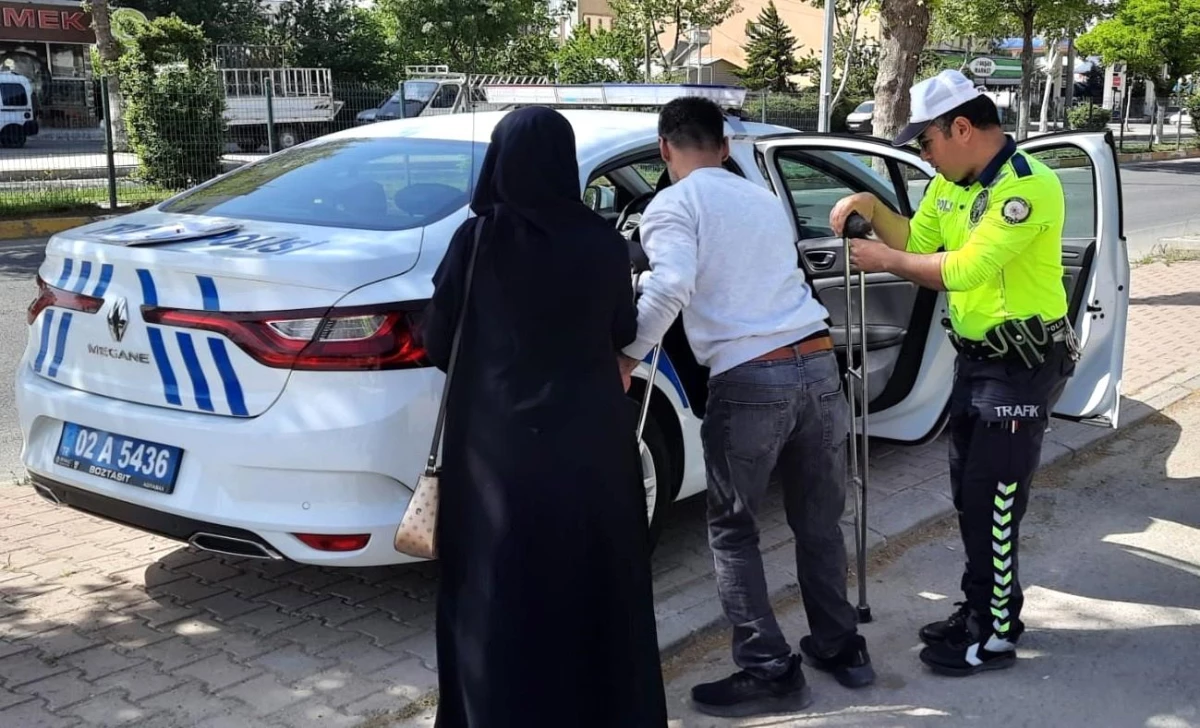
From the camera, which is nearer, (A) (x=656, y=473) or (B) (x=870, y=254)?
(B) (x=870, y=254)

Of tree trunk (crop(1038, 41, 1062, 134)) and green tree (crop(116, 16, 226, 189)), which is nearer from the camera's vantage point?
green tree (crop(116, 16, 226, 189))

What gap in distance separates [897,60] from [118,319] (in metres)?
9.56

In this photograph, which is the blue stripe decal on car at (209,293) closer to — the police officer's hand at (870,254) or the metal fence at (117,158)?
the police officer's hand at (870,254)

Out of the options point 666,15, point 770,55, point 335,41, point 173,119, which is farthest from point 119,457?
point 770,55

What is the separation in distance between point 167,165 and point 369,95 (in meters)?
4.63

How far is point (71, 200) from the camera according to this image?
15.5 m

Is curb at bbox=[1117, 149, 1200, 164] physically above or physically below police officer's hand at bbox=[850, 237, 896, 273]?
below

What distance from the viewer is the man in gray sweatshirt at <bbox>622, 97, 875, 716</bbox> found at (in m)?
3.12

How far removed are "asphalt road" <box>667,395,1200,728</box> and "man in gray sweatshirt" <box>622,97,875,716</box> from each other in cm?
22

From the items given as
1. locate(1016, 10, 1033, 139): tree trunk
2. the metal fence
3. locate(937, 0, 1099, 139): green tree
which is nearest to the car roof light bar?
the metal fence

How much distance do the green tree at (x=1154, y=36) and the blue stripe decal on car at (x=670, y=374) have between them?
31.1 m

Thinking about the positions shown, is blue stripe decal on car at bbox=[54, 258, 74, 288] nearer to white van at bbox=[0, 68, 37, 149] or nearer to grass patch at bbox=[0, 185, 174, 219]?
grass patch at bbox=[0, 185, 174, 219]

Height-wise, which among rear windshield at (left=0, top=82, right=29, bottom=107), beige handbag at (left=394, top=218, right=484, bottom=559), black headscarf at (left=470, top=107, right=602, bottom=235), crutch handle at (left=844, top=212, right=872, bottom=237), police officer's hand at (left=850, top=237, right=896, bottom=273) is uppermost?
rear windshield at (left=0, top=82, right=29, bottom=107)

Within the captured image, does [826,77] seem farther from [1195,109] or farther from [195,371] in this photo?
[1195,109]
